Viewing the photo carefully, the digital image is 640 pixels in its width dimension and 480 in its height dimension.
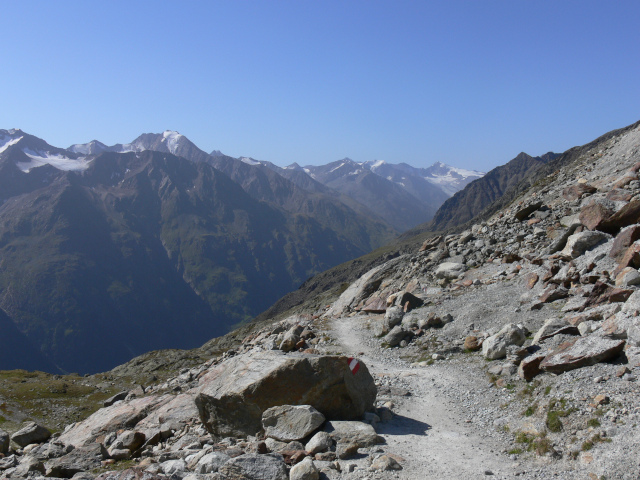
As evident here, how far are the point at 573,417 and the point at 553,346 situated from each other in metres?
5.97

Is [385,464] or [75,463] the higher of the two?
[75,463]

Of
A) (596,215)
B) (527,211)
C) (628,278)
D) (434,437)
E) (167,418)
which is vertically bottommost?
(434,437)

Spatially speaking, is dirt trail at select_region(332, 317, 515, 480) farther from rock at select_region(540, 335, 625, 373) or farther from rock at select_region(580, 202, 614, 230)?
rock at select_region(580, 202, 614, 230)

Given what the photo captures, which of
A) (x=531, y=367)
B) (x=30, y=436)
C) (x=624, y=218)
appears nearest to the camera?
(x=531, y=367)

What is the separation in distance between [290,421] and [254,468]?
3198mm

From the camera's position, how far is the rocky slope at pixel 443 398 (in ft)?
43.4

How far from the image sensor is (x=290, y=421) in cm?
1617

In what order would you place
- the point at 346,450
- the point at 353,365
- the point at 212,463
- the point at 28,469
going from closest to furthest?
the point at 212,463, the point at 346,450, the point at 28,469, the point at 353,365

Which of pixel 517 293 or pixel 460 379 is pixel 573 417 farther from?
pixel 517 293

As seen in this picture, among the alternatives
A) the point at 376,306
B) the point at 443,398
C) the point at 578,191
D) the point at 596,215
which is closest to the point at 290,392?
the point at 443,398

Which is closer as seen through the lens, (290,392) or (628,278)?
(290,392)

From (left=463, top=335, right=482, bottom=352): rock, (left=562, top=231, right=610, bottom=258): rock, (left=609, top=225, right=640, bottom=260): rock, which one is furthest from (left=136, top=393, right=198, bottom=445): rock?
(left=562, top=231, right=610, bottom=258): rock

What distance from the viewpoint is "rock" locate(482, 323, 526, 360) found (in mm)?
21938

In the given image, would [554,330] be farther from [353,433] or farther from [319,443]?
[319,443]
